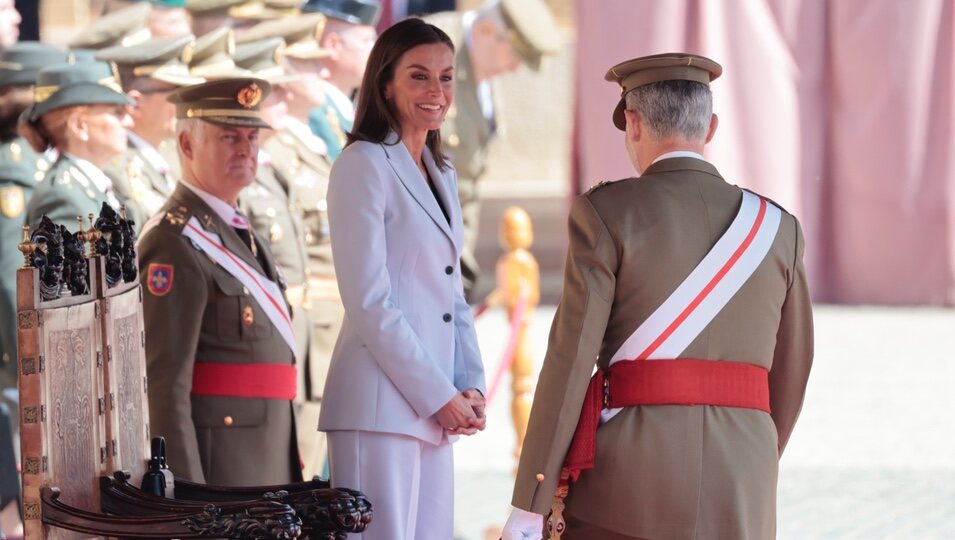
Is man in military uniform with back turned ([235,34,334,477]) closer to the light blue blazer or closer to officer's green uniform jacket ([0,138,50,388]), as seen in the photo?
officer's green uniform jacket ([0,138,50,388])

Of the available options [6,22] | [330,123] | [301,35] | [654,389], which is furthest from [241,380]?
[6,22]

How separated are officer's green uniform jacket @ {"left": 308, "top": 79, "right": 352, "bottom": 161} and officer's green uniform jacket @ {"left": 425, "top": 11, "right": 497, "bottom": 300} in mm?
1661

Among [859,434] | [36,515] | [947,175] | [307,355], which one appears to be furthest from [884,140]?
[36,515]

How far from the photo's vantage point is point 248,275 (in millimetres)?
3793

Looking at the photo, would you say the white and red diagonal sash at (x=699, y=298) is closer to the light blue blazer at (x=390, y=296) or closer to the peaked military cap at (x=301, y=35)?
the light blue blazer at (x=390, y=296)

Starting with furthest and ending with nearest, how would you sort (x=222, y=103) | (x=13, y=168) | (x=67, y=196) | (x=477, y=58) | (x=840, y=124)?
(x=840, y=124), (x=477, y=58), (x=13, y=168), (x=67, y=196), (x=222, y=103)

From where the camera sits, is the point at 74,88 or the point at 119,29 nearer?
the point at 74,88

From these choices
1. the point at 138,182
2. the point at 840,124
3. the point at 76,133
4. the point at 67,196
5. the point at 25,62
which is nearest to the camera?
the point at 67,196

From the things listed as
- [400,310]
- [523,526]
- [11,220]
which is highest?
[11,220]

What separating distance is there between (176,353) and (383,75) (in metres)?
0.86

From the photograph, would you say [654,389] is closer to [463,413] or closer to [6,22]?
[463,413]

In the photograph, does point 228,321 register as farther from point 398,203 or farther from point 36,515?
point 36,515

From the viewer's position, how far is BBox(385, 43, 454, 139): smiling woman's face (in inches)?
128

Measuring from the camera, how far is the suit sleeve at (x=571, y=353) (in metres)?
2.92
